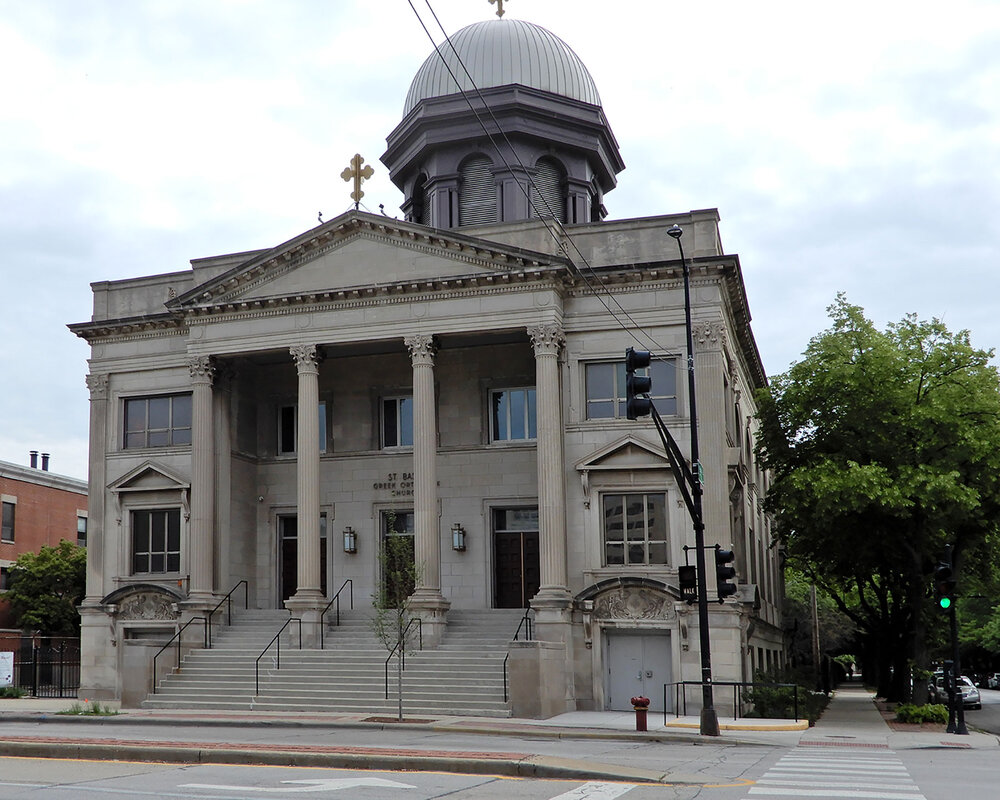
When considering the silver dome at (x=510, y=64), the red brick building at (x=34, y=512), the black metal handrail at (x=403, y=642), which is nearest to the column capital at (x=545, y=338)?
the black metal handrail at (x=403, y=642)

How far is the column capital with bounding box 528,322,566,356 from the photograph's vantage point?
3300 cm

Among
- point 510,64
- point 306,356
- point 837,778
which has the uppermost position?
point 510,64

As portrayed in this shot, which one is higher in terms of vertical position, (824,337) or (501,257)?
(501,257)

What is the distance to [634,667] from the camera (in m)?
31.9

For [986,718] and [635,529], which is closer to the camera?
[635,529]

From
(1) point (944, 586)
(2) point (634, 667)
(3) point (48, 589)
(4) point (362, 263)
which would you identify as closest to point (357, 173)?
(4) point (362, 263)

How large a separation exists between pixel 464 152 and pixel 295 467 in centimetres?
1286

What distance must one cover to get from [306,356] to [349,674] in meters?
9.70

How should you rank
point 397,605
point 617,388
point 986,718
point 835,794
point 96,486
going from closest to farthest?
1. point 835,794
2. point 397,605
3. point 617,388
4. point 96,486
5. point 986,718

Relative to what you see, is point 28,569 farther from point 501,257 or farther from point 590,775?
point 590,775

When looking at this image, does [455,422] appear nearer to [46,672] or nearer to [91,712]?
[91,712]

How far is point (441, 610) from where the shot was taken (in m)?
32.7

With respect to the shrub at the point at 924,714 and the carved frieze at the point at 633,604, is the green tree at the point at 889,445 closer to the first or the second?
the shrub at the point at 924,714

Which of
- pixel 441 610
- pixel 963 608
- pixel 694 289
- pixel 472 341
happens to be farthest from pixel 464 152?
pixel 963 608
